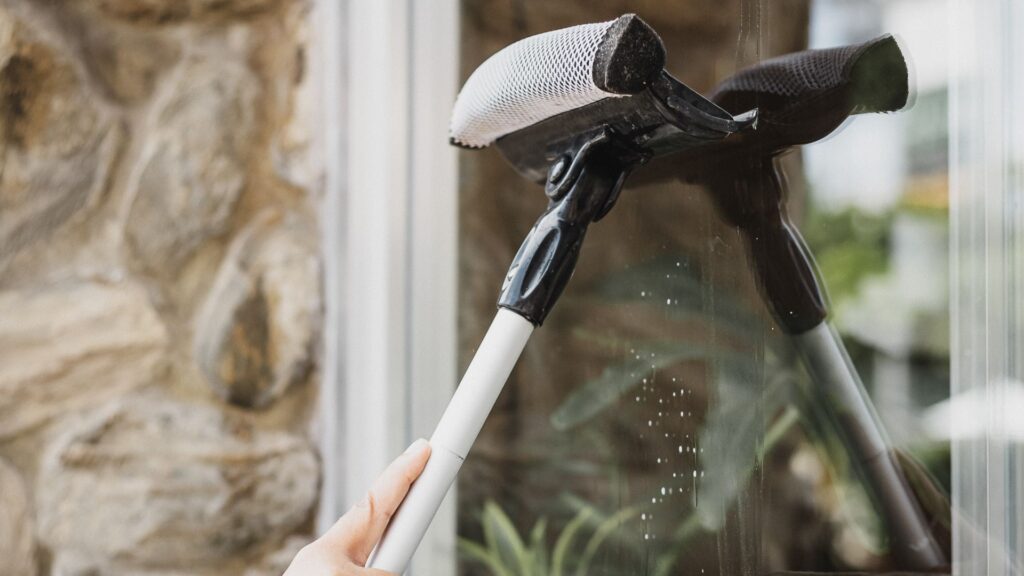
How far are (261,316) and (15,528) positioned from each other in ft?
1.10

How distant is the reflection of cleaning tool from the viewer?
0.35 metres

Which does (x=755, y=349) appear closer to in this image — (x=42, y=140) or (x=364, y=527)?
(x=364, y=527)

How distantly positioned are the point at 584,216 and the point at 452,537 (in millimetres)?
478

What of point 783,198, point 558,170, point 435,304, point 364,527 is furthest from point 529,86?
point 435,304

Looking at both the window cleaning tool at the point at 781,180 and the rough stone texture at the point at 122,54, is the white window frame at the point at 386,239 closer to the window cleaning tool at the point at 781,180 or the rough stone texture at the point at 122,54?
the rough stone texture at the point at 122,54

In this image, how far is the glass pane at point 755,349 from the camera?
346 mm

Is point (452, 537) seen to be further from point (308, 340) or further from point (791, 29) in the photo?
point (791, 29)

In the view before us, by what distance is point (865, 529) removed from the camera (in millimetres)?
364

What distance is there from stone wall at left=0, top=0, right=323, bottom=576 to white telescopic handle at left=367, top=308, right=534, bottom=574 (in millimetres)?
540

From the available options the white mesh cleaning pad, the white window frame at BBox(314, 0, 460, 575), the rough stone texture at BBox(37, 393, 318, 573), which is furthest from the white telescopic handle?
the rough stone texture at BBox(37, 393, 318, 573)

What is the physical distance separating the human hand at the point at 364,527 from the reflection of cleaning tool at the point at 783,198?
0.69 feet

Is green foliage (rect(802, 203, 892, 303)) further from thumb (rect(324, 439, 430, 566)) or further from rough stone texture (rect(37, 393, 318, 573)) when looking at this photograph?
rough stone texture (rect(37, 393, 318, 573))

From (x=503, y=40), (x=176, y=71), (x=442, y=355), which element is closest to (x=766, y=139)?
(x=503, y=40)

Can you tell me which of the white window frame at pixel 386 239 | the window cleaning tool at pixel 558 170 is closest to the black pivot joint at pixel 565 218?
the window cleaning tool at pixel 558 170
